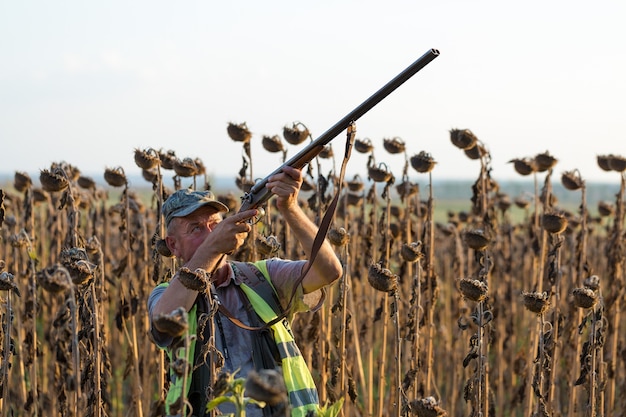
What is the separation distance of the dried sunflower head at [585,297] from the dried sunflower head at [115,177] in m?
2.14

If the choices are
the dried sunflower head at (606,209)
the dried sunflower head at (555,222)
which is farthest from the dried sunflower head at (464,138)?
the dried sunflower head at (606,209)

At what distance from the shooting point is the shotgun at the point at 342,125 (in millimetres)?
2680

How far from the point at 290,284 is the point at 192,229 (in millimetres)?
370

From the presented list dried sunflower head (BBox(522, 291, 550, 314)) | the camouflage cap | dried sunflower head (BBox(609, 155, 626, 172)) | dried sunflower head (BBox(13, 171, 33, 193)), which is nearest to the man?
the camouflage cap

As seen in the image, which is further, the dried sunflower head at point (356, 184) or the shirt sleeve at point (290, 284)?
the dried sunflower head at point (356, 184)

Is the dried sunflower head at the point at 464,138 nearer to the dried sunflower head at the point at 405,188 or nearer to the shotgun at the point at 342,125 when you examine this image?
the dried sunflower head at the point at 405,188

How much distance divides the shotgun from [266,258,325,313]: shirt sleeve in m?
0.23

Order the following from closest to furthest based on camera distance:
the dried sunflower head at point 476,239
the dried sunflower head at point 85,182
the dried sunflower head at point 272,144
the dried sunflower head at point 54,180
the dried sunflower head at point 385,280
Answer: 1. the dried sunflower head at point 385,280
2. the dried sunflower head at point 54,180
3. the dried sunflower head at point 476,239
4. the dried sunflower head at point 272,144
5. the dried sunflower head at point 85,182


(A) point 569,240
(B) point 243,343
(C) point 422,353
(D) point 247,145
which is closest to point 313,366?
(C) point 422,353

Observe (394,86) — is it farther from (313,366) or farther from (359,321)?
(359,321)

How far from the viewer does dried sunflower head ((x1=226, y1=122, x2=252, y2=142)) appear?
4.54m

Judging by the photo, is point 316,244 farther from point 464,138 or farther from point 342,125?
point 464,138

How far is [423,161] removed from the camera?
4.64m

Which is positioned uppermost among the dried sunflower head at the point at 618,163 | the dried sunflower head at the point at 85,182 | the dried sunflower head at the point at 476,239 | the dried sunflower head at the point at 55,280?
the dried sunflower head at the point at 85,182
